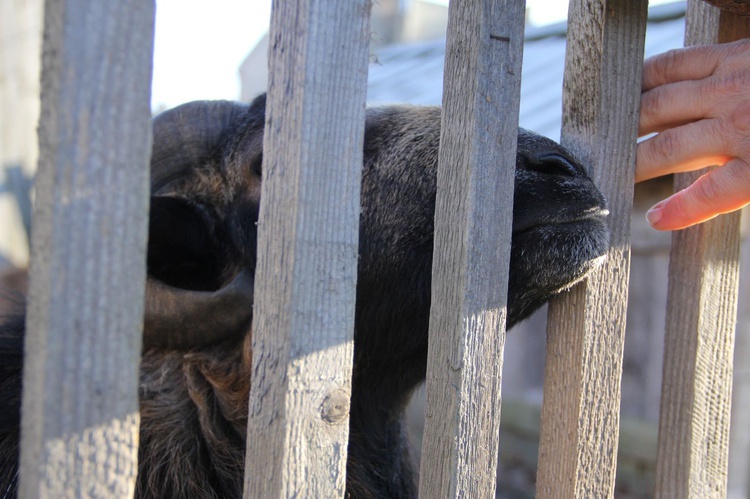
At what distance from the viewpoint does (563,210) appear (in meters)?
2.50

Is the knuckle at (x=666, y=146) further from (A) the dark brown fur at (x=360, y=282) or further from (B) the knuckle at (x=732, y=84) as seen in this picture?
(A) the dark brown fur at (x=360, y=282)

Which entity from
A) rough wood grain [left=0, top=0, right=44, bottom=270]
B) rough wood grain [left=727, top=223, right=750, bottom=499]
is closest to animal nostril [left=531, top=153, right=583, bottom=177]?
rough wood grain [left=0, top=0, right=44, bottom=270]

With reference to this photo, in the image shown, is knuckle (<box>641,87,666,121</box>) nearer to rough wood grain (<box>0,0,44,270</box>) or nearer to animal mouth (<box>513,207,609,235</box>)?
animal mouth (<box>513,207,609,235</box>)

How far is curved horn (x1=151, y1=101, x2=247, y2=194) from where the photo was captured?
349cm

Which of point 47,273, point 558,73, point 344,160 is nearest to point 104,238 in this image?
point 47,273

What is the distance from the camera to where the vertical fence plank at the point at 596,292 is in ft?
7.34

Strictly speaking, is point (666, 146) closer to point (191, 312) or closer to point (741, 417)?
point (191, 312)

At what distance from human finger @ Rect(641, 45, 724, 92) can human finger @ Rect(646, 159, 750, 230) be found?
Answer: 1.06 feet

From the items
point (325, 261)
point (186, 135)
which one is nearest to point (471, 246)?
point (325, 261)

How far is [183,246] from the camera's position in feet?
11.1

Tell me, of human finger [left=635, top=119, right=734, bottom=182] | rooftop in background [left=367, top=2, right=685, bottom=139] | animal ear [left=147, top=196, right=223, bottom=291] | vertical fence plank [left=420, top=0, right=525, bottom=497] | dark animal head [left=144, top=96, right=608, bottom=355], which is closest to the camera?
vertical fence plank [left=420, top=0, right=525, bottom=497]

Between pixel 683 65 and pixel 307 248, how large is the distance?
1.61m

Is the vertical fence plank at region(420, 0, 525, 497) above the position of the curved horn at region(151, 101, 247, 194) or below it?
below

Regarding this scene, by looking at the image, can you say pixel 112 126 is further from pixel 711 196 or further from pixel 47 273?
pixel 711 196
